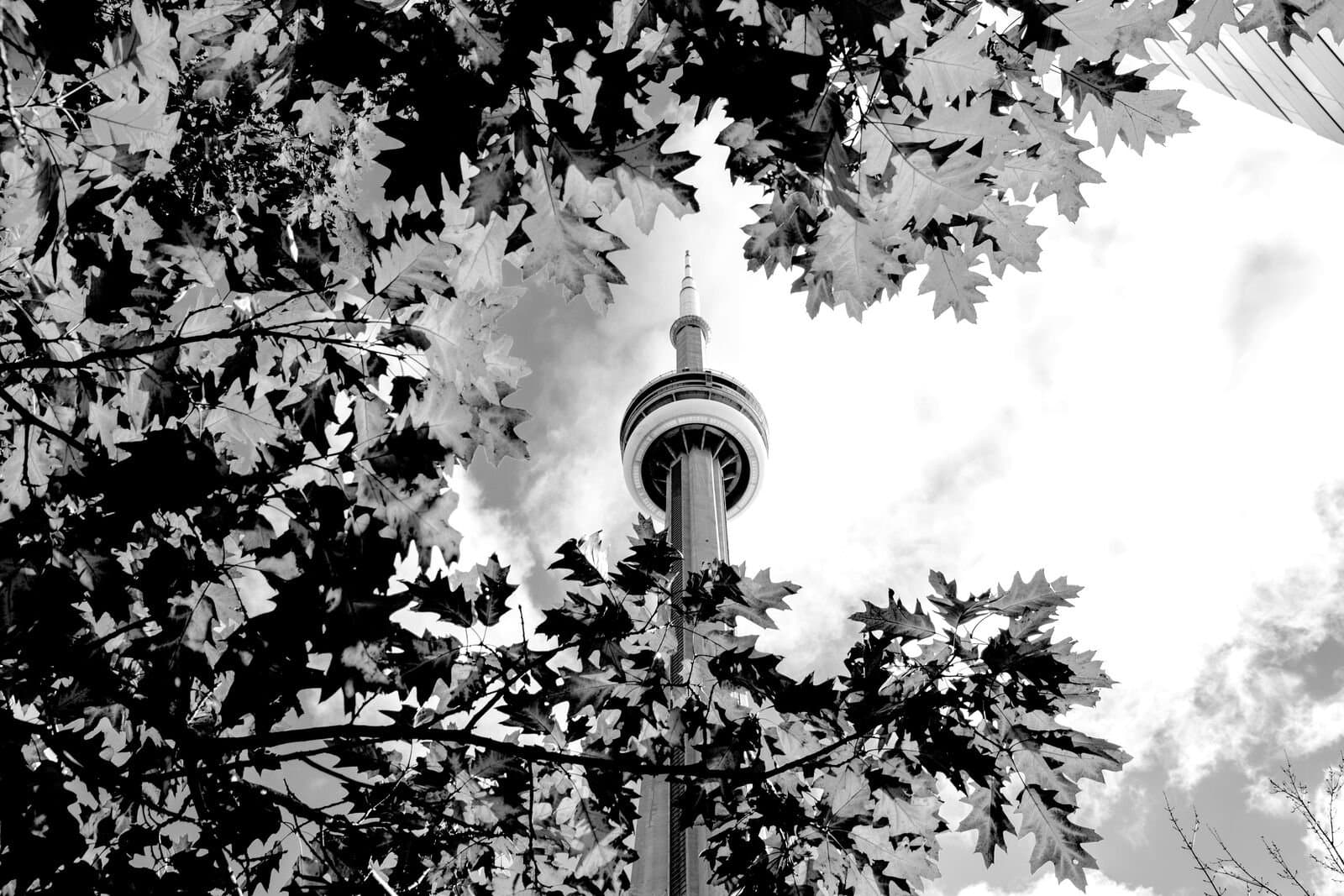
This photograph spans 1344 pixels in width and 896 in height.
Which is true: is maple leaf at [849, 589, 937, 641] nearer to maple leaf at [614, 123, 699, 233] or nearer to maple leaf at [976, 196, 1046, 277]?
maple leaf at [976, 196, 1046, 277]

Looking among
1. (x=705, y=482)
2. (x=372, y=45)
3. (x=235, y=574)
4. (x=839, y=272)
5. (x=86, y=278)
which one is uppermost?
(x=705, y=482)

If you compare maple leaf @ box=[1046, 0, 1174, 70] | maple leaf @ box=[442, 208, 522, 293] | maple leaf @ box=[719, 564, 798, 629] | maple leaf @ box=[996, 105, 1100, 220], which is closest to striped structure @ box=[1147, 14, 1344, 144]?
maple leaf @ box=[996, 105, 1100, 220]

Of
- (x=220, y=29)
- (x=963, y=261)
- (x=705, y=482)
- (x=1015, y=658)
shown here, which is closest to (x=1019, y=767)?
(x=1015, y=658)

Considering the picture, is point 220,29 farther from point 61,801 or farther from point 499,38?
point 61,801

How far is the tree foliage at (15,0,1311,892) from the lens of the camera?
2027 mm

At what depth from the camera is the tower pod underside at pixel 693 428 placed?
50.4 m

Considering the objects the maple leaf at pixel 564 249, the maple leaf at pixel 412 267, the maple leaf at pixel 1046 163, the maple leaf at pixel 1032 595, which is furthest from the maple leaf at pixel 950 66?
the maple leaf at pixel 1032 595

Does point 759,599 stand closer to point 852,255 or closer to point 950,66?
point 852,255

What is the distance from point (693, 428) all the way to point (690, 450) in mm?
1347

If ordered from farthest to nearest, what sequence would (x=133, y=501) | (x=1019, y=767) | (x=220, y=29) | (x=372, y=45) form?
1. (x=1019, y=767)
2. (x=220, y=29)
3. (x=133, y=501)
4. (x=372, y=45)

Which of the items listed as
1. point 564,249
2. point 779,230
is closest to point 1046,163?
point 779,230

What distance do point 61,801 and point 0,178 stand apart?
163cm

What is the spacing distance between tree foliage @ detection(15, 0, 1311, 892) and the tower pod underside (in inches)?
1854

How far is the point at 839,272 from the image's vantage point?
2193mm
